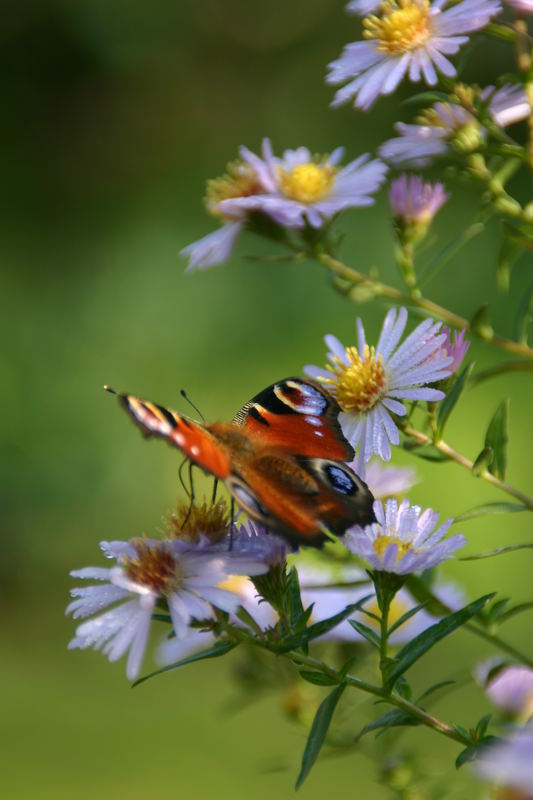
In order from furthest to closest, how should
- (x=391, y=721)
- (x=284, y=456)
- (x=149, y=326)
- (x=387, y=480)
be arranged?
(x=149, y=326)
(x=387, y=480)
(x=284, y=456)
(x=391, y=721)

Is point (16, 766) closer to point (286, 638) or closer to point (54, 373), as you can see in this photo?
point (54, 373)

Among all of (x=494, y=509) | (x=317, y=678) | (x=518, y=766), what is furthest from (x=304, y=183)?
(x=518, y=766)

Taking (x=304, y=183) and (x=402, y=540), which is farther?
(x=304, y=183)

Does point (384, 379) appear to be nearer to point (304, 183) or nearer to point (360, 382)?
point (360, 382)

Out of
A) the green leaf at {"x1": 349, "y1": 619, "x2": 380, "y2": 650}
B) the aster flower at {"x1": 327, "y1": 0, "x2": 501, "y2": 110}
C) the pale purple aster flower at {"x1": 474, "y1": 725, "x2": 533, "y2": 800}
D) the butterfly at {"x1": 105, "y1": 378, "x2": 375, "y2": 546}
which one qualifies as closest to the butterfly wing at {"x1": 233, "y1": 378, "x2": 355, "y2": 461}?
the butterfly at {"x1": 105, "y1": 378, "x2": 375, "y2": 546}

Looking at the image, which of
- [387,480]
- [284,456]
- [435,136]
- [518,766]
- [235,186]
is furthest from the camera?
[235,186]

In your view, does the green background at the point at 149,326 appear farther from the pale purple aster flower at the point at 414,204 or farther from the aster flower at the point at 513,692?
the pale purple aster flower at the point at 414,204

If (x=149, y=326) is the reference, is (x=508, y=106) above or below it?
below
